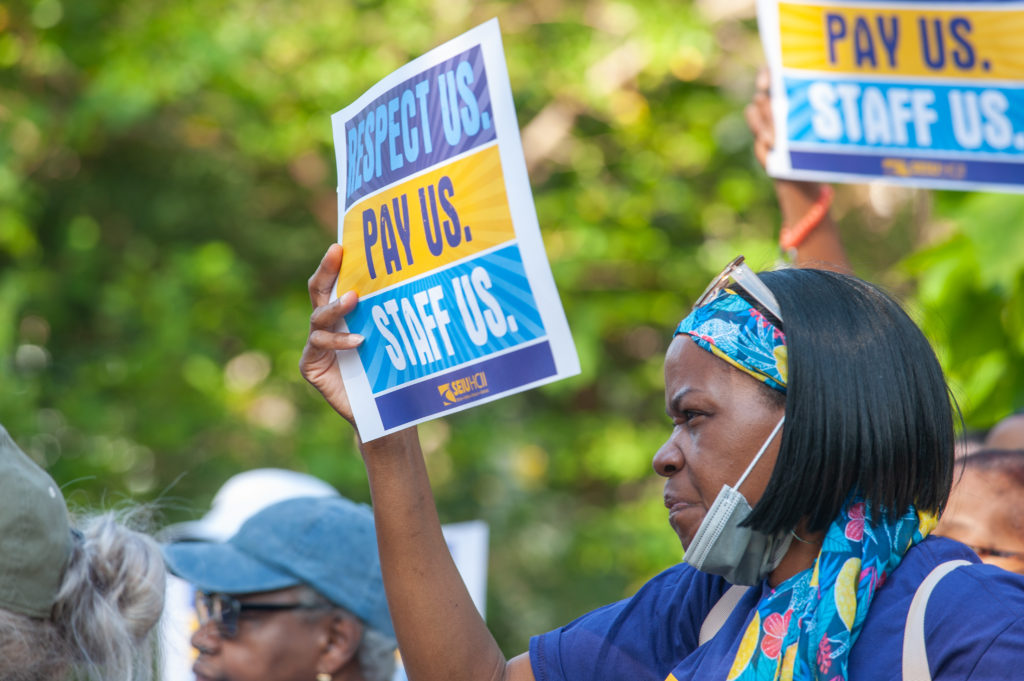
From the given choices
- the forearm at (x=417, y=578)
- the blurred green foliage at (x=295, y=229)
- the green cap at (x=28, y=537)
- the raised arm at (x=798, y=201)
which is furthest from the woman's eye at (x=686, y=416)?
the blurred green foliage at (x=295, y=229)

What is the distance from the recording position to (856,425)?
1707mm

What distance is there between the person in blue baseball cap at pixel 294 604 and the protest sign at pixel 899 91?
152 cm

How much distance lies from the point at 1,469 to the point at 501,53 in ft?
3.30

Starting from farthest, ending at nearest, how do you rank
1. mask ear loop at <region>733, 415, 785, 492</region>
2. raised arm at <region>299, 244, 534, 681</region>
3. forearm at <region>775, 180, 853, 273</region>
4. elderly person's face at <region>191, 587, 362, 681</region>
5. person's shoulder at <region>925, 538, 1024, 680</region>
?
1. forearm at <region>775, 180, 853, 273</region>
2. elderly person's face at <region>191, 587, 362, 681</region>
3. raised arm at <region>299, 244, 534, 681</region>
4. mask ear loop at <region>733, 415, 785, 492</region>
5. person's shoulder at <region>925, 538, 1024, 680</region>

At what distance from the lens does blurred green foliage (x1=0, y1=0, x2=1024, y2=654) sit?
24.9 ft

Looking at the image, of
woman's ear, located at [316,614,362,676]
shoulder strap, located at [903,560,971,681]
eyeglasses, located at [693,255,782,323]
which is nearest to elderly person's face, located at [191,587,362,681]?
woman's ear, located at [316,614,362,676]

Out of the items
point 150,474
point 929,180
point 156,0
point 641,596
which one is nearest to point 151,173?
point 156,0

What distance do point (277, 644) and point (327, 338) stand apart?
1097mm

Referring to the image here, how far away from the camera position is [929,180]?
3.14 metres

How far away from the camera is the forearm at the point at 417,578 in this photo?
2027mm

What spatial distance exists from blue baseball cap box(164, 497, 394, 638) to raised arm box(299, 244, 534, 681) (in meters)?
0.81

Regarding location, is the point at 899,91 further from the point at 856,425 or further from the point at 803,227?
the point at 856,425

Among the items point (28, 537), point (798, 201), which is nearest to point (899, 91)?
point (798, 201)

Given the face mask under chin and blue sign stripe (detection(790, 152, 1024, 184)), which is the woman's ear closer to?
the face mask under chin
